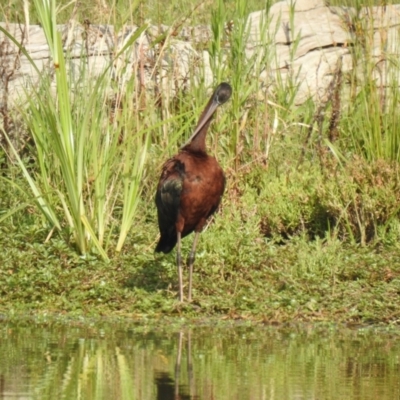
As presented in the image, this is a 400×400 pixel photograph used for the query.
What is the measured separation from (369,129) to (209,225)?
5.38ft

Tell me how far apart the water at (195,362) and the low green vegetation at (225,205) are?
0.51m

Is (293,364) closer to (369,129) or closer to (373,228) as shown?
(373,228)

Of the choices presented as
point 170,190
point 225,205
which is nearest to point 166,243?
point 170,190

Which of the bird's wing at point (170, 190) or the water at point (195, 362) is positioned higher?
the bird's wing at point (170, 190)

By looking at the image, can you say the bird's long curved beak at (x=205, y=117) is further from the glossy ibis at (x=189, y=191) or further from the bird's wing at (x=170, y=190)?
the bird's wing at (x=170, y=190)

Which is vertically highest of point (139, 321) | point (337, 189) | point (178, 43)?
point (178, 43)

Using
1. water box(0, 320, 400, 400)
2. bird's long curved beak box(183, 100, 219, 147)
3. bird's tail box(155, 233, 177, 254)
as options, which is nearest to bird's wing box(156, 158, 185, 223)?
bird's tail box(155, 233, 177, 254)

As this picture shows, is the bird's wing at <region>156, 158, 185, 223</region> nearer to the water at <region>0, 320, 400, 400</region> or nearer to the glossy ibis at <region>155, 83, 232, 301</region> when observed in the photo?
the glossy ibis at <region>155, 83, 232, 301</region>

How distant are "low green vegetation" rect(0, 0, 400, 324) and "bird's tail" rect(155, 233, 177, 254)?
0.58 ft

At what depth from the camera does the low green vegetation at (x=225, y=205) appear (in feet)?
25.6

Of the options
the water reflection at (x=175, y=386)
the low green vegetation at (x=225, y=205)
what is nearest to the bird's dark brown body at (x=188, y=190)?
the low green vegetation at (x=225, y=205)

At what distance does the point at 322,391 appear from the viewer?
5086mm

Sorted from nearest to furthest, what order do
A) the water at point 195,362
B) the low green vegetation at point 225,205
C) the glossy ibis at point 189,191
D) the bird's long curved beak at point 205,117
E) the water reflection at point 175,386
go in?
the water reflection at point 175,386, the water at point 195,362, the low green vegetation at point 225,205, the glossy ibis at point 189,191, the bird's long curved beak at point 205,117

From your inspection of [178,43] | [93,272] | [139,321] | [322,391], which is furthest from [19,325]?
[178,43]
